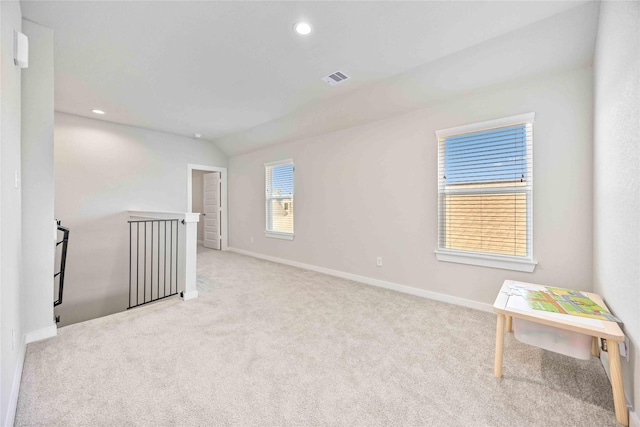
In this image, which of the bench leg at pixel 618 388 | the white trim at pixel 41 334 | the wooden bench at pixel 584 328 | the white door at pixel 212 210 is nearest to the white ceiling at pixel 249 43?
the wooden bench at pixel 584 328

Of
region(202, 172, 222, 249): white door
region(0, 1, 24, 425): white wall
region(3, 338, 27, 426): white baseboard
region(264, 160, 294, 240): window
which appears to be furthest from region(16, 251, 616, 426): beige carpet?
→ region(202, 172, 222, 249): white door

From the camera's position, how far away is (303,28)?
2.15 meters

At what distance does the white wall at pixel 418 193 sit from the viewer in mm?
2367

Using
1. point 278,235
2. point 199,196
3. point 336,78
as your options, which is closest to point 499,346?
point 336,78

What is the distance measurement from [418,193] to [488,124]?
3.30ft

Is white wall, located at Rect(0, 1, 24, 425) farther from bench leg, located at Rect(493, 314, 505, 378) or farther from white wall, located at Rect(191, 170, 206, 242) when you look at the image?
white wall, located at Rect(191, 170, 206, 242)

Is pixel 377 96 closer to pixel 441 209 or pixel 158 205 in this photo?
pixel 441 209

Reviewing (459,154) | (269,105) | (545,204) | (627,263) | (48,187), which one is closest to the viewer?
(627,263)

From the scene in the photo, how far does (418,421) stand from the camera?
1.40m

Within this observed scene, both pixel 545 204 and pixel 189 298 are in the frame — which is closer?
pixel 545 204

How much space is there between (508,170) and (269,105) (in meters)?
3.09

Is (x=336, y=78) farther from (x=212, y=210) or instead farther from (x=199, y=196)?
(x=199, y=196)

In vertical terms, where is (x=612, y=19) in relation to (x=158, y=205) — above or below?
above

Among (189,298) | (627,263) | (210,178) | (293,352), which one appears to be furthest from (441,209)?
(210,178)
